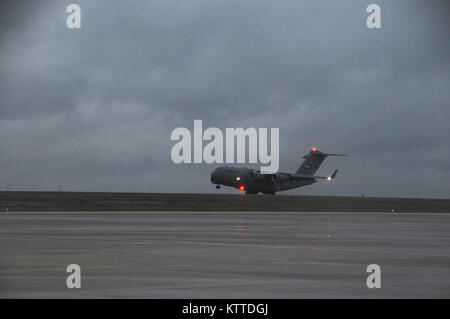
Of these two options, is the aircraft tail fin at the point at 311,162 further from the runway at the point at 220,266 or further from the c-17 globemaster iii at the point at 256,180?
the runway at the point at 220,266

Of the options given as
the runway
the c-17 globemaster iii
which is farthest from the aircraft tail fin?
the runway

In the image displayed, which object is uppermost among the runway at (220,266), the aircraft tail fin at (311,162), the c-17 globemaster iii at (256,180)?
the aircraft tail fin at (311,162)

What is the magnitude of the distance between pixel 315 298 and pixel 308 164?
156575 millimetres

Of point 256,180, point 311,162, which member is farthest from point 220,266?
point 311,162

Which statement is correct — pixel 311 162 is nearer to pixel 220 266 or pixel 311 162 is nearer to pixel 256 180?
pixel 256 180

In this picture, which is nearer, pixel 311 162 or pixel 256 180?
pixel 256 180

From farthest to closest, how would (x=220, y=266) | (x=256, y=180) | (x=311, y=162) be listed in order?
1. (x=311, y=162)
2. (x=256, y=180)
3. (x=220, y=266)

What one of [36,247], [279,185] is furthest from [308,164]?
[36,247]

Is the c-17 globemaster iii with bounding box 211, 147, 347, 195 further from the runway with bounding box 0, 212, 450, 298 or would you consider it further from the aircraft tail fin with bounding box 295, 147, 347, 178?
the runway with bounding box 0, 212, 450, 298

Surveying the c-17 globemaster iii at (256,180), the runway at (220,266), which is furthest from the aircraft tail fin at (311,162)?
the runway at (220,266)

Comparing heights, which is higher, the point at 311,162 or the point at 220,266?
the point at 311,162

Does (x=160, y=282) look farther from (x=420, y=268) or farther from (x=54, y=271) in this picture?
(x=420, y=268)

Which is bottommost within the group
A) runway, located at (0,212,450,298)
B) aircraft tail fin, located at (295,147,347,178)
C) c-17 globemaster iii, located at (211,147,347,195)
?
runway, located at (0,212,450,298)

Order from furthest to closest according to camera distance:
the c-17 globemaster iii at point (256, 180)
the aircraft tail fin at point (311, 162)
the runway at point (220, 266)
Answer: the aircraft tail fin at point (311, 162) → the c-17 globemaster iii at point (256, 180) → the runway at point (220, 266)
